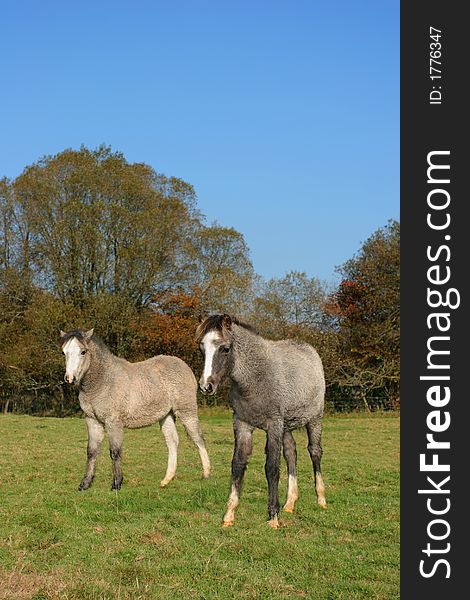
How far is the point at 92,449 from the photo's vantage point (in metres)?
11.4

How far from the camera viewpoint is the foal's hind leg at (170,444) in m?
12.0

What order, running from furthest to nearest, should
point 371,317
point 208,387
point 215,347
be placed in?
point 371,317 → point 215,347 → point 208,387

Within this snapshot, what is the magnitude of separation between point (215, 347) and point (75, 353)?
352cm

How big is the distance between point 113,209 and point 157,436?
53.3 ft

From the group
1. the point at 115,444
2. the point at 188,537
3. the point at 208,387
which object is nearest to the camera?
the point at 188,537

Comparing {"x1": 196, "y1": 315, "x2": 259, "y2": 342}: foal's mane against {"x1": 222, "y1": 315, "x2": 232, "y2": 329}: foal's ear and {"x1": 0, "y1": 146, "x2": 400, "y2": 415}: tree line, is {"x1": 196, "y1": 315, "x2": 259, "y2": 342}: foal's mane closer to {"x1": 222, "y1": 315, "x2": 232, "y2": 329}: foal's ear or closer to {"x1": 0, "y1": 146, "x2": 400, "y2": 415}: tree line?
{"x1": 222, "y1": 315, "x2": 232, "y2": 329}: foal's ear

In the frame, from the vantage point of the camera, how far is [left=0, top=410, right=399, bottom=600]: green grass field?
615 cm

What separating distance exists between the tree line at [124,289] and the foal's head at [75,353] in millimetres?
21962

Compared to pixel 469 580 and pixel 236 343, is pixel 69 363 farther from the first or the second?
pixel 469 580

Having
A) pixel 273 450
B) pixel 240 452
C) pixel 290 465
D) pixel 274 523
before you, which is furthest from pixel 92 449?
pixel 274 523

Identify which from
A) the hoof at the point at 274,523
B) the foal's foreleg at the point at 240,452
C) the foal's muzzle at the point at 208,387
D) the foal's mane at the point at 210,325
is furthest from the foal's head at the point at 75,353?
the hoof at the point at 274,523

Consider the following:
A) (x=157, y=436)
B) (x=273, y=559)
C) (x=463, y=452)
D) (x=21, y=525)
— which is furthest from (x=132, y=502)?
(x=157, y=436)

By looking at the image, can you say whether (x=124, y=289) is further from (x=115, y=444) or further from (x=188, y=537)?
(x=188, y=537)

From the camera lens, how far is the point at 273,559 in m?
6.96
